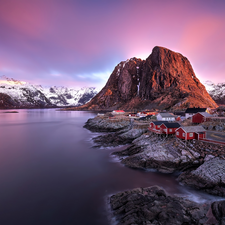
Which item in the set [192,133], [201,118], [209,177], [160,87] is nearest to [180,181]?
[209,177]

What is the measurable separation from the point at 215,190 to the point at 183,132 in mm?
10335

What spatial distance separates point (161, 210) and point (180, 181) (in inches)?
263

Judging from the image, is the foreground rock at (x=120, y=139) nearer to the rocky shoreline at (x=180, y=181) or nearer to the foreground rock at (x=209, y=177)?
the rocky shoreline at (x=180, y=181)

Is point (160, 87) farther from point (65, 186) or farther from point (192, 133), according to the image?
point (65, 186)

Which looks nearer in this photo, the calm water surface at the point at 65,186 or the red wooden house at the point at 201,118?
the calm water surface at the point at 65,186

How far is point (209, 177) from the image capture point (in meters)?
13.7

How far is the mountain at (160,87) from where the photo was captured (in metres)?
105

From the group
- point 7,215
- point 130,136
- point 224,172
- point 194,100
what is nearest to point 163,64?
point 194,100

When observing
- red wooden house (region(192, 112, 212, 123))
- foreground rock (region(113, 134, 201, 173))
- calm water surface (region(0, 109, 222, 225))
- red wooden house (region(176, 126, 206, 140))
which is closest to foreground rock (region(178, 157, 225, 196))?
calm water surface (region(0, 109, 222, 225))

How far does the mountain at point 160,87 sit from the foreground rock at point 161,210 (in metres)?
93.7

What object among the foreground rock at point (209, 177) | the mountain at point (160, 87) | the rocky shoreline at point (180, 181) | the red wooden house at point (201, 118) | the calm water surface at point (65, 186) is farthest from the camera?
the mountain at point (160, 87)

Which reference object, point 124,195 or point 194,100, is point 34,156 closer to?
point 124,195

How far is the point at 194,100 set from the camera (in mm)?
94188

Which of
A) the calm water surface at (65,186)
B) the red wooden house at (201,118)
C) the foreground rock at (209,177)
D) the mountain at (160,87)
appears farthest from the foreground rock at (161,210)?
the mountain at (160,87)
